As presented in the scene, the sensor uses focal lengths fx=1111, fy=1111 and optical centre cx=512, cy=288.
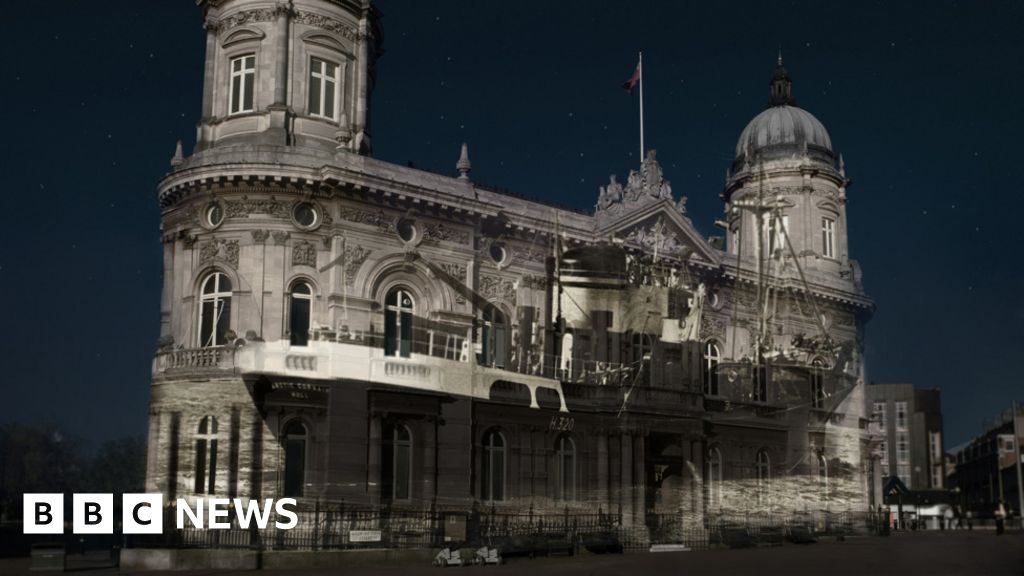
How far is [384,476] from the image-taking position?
35.8 meters

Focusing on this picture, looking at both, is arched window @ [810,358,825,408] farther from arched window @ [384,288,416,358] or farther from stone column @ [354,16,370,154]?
stone column @ [354,16,370,154]

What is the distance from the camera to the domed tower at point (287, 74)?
124 ft

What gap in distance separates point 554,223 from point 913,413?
92.5 metres

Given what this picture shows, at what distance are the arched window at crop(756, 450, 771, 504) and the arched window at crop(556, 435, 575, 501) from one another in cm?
1128

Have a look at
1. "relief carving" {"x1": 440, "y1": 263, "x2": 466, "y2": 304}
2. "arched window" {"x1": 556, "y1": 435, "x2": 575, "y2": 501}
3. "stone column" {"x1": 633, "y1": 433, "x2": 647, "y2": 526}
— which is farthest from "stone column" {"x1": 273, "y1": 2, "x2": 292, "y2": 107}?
"stone column" {"x1": 633, "y1": 433, "x2": 647, "y2": 526}

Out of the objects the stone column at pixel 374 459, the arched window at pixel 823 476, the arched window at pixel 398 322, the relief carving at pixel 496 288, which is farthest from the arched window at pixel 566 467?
the arched window at pixel 823 476

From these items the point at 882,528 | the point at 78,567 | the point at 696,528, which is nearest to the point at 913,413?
the point at 882,528

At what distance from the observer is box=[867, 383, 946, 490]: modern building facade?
12150 cm

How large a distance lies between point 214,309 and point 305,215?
13.8 feet

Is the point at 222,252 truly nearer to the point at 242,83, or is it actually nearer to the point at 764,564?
the point at 242,83

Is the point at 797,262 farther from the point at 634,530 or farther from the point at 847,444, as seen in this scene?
the point at 634,530

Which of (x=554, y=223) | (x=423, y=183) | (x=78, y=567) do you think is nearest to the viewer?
(x=78, y=567)

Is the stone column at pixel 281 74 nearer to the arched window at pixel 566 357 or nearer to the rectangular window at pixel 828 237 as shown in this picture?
the arched window at pixel 566 357

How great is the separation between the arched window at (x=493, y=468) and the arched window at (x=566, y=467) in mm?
2574
